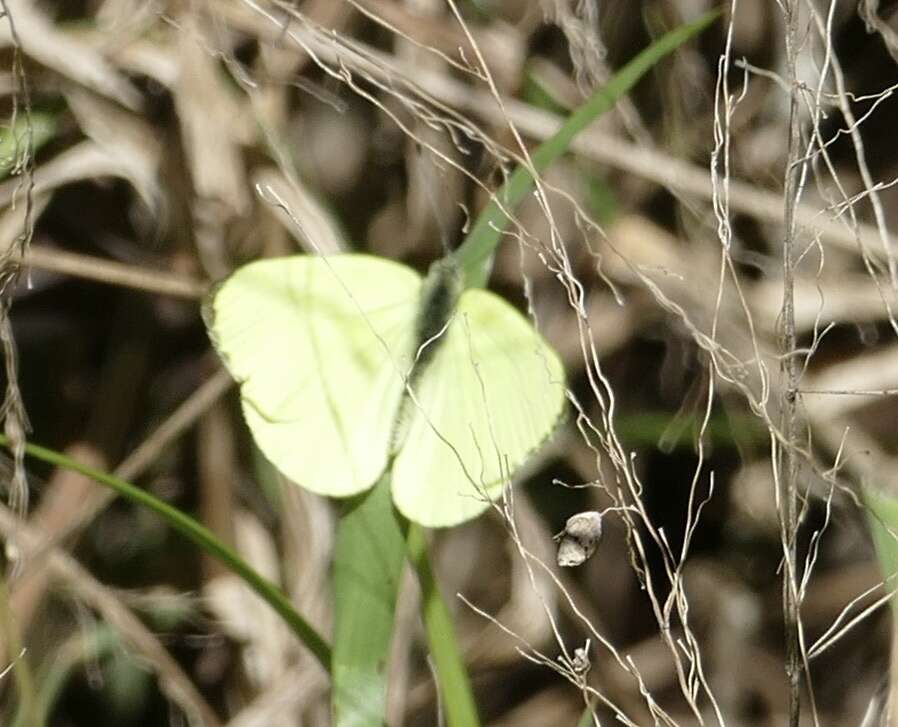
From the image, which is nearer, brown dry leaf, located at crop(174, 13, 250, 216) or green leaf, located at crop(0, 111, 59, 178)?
green leaf, located at crop(0, 111, 59, 178)

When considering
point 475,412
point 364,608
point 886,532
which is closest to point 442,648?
point 364,608

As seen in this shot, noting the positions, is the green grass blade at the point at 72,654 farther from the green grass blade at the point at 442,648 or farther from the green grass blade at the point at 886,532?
the green grass blade at the point at 886,532

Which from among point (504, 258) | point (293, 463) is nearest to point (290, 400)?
point (293, 463)

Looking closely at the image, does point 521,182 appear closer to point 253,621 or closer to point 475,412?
point 475,412

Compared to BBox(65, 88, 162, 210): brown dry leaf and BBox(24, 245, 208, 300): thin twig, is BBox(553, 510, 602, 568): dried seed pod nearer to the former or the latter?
BBox(24, 245, 208, 300): thin twig

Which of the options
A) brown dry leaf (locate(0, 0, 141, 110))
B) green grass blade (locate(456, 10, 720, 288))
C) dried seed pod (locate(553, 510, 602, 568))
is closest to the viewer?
dried seed pod (locate(553, 510, 602, 568))

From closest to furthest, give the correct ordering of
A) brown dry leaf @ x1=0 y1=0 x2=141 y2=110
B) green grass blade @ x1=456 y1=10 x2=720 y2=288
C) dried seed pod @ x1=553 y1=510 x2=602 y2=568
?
dried seed pod @ x1=553 y1=510 x2=602 y2=568, green grass blade @ x1=456 y1=10 x2=720 y2=288, brown dry leaf @ x1=0 y1=0 x2=141 y2=110

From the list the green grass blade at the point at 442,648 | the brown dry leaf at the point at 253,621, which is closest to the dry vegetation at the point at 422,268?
the brown dry leaf at the point at 253,621

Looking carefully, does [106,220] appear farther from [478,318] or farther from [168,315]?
[478,318]

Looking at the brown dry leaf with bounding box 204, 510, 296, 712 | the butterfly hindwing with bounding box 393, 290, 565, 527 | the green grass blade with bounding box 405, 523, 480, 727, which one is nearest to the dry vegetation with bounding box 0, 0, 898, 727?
the brown dry leaf with bounding box 204, 510, 296, 712
